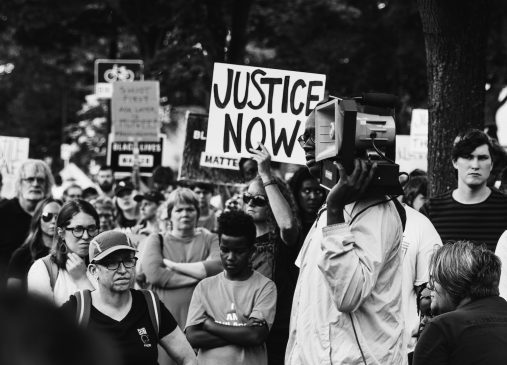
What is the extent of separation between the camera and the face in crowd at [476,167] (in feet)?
20.3

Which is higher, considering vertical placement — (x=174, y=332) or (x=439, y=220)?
(x=439, y=220)

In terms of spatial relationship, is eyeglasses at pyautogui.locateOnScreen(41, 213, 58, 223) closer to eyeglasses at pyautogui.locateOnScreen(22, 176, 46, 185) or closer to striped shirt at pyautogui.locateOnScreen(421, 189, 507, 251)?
eyeglasses at pyautogui.locateOnScreen(22, 176, 46, 185)

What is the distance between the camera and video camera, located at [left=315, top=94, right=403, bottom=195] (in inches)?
145

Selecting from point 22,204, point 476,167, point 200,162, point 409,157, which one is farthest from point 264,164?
point 409,157

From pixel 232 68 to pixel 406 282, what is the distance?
2.92 meters

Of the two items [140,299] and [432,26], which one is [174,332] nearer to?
[140,299]

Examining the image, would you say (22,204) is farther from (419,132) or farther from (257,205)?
(419,132)

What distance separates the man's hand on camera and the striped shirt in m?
2.60

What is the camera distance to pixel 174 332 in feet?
14.9

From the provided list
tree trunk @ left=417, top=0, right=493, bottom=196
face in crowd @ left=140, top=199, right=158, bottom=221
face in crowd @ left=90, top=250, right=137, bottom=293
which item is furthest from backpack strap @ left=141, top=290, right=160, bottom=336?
face in crowd @ left=140, top=199, right=158, bottom=221

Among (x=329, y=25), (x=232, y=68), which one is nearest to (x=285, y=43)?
(x=329, y=25)

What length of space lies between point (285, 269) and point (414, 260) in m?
1.19

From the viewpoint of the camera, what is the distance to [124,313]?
177 inches

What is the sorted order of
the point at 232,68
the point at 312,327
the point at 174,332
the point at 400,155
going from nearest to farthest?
the point at 312,327 → the point at 174,332 → the point at 232,68 → the point at 400,155
